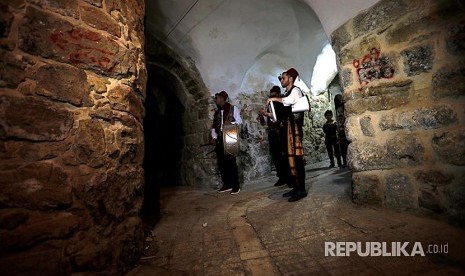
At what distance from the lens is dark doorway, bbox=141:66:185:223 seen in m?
5.67

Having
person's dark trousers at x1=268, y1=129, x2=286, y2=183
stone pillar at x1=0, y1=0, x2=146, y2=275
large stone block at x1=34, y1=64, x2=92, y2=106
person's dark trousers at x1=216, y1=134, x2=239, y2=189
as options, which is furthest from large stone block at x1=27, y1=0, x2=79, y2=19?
person's dark trousers at x1=268, y1=129, x2=286, y2=183

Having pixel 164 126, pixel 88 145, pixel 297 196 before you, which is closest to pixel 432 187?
pixel 297 196

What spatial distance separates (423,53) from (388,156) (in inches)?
34.4

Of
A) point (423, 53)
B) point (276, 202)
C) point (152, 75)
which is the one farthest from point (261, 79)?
point (423, 53)

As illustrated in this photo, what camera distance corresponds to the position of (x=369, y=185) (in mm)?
2248

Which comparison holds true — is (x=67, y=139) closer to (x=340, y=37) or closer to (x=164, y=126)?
(x=340, y=37)

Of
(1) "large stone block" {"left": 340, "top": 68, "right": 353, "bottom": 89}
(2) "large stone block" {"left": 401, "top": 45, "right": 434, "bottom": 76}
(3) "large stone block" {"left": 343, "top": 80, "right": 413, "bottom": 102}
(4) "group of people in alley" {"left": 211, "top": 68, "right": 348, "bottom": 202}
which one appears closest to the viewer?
(2) "large stone block" {"left": 401, "top": 45, "right": 434, "bottom": 76}

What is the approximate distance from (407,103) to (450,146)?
455mm

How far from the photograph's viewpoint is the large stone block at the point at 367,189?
86.4 inches

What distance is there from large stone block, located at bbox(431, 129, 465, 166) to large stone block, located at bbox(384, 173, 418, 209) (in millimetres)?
314

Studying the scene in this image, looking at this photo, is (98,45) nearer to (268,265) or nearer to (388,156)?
(268,265)

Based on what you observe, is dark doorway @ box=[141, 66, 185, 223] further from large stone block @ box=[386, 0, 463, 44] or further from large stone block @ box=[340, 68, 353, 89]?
large stone block @ box=[386, 0, 463, 44]

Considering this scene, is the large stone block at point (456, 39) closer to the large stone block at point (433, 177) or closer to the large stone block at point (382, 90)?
the large stone block at point (382, 90)

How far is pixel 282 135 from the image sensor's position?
10.2 ft
